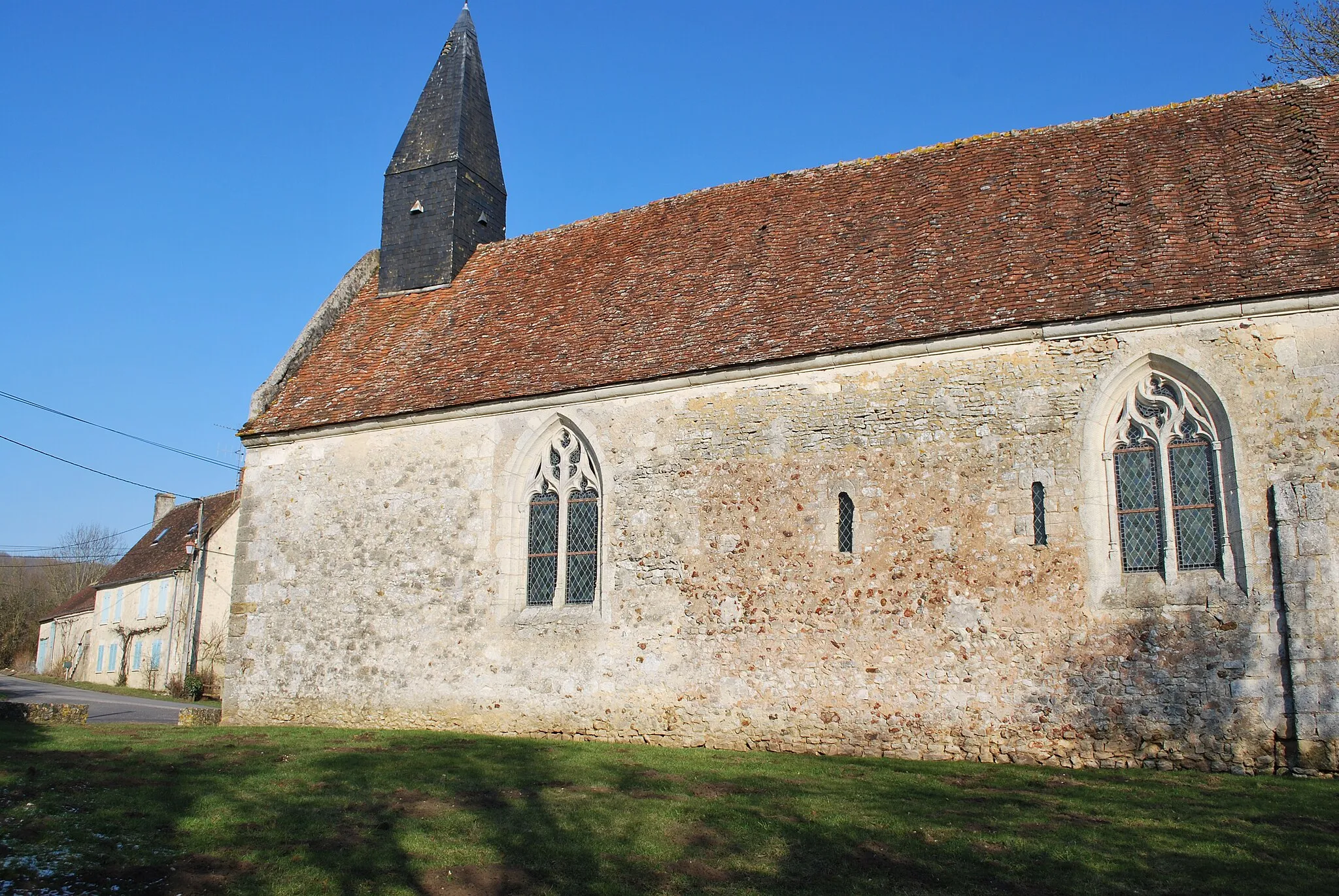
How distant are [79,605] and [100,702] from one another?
794 inches

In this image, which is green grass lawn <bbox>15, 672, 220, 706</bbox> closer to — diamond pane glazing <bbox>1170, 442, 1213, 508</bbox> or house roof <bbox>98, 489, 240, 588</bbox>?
house roof <bbox>98, 489, 240, 588</bbox>

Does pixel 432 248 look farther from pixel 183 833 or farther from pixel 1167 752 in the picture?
pixel 1167 752

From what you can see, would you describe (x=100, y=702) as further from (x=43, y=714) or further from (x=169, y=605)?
(x=43, y=714)

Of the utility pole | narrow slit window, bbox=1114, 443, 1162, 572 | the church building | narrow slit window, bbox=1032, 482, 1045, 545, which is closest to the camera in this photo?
the church building

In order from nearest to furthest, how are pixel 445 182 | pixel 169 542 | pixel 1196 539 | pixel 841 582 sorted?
1. pixel 1196 539
2. pixel 841 582
3. pixel 445 182
4. pixel 169 542

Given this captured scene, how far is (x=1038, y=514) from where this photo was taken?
36.9 feet

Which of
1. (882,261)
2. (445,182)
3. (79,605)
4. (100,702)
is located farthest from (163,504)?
(882,261)

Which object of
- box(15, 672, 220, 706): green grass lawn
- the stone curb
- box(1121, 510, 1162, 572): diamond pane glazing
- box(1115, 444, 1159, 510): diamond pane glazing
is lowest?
box(15, 672, 220, 706): green grass lawn

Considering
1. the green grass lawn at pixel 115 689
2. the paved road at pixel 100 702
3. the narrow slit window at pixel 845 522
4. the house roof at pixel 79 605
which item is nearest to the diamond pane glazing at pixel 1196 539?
the narrow slit window at pixel 845 522

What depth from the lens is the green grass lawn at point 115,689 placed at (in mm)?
25562

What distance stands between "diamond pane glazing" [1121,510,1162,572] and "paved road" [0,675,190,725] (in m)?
13.8

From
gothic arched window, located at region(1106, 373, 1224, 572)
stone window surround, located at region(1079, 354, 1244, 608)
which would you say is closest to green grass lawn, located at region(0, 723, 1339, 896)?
stone window surround, located at region(1079, 354, 1244, 608)

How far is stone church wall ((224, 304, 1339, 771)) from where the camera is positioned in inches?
406

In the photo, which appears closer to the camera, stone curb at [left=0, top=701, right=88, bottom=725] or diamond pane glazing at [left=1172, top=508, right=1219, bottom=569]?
diamond pane glazing at [left=1172, top=508, right=1219, bottom=569]
